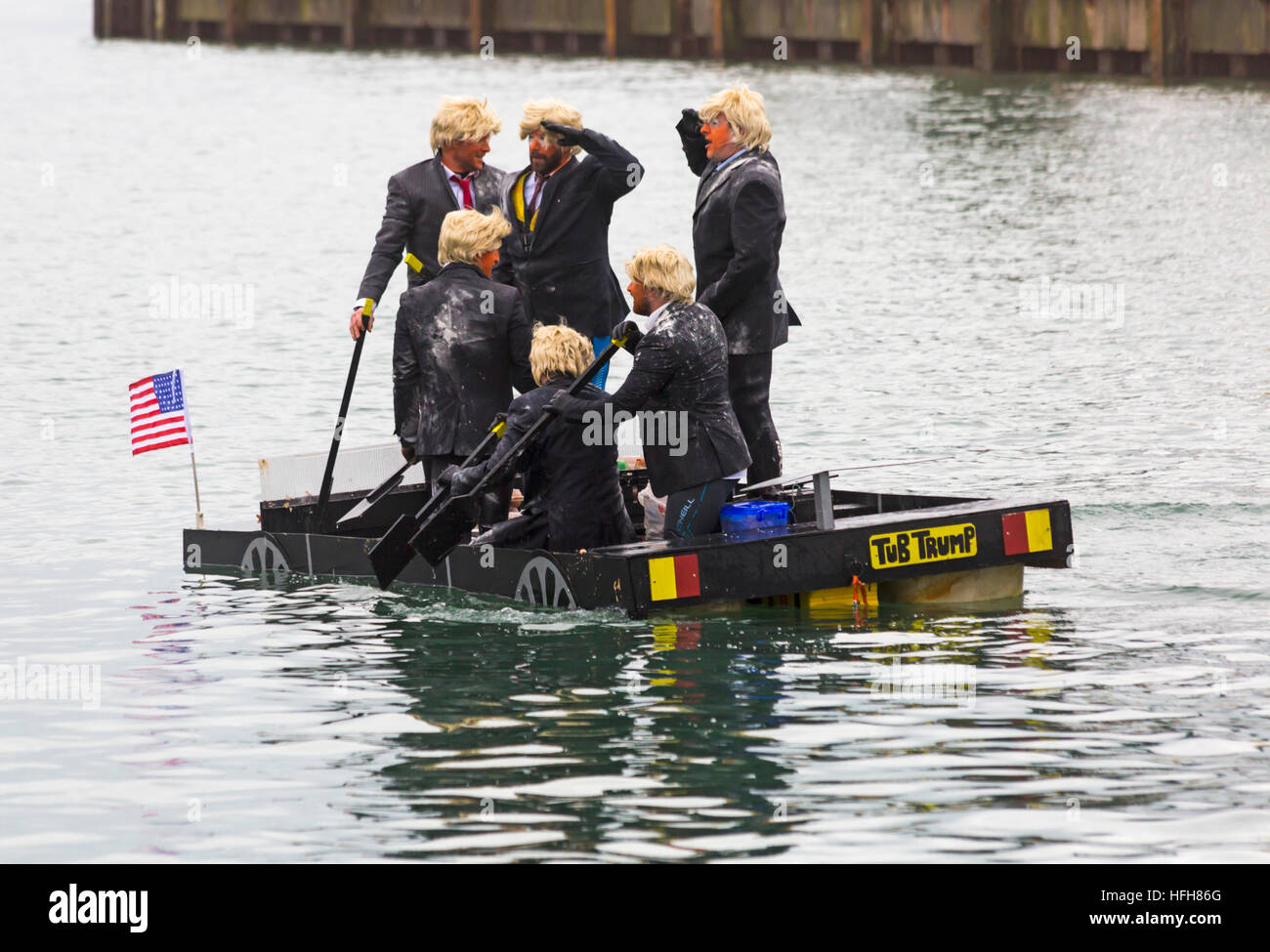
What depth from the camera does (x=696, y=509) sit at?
10.3 meters

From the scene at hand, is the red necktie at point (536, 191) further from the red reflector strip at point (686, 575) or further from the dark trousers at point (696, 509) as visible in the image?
the red reflector strip at point (686, 575)

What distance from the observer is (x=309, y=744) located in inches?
343

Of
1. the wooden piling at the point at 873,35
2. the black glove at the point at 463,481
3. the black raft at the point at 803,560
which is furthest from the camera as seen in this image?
the wooden piling at the point at 873,35

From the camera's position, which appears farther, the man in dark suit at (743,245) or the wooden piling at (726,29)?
the wooden piling at (726,29)

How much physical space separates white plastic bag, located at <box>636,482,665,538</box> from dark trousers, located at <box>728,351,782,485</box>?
47 centimetres

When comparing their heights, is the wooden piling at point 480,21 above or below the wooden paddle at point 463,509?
above

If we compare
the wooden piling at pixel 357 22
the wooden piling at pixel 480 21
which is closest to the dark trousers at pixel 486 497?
the wooden piling at pixel 480 21

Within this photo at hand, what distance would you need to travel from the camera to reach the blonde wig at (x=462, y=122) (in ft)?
35.9

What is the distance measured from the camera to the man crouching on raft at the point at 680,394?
1000 centimetres

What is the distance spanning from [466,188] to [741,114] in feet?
4.93

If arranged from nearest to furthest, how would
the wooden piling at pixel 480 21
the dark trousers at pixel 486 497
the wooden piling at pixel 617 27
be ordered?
the dark trousers at pixel 486 497 < the wooden piling at pixel 617 27 < the wooden piling at pixel 480 21

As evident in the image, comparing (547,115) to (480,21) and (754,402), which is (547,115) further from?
(480,21)

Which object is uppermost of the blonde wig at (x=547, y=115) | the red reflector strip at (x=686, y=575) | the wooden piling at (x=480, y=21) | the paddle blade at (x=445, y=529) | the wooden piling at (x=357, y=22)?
the wooden piling at (x=357, y=22)
